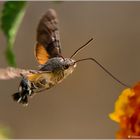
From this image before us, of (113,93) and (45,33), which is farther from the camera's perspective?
(113,93)

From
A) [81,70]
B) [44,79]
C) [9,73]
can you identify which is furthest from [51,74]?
[81,70]

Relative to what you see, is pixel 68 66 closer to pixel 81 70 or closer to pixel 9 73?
pixel 9 73

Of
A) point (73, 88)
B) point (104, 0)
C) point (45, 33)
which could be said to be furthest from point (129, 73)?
point (45, 33)

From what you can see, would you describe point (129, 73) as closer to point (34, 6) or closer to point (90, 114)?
point (90, 114)

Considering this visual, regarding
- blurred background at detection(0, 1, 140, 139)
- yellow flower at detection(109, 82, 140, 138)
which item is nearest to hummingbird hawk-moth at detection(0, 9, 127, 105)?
yellow flower at detection(109, 82, 140, 138)

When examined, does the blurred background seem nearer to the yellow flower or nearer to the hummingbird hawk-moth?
the hummingbird hawk-moth

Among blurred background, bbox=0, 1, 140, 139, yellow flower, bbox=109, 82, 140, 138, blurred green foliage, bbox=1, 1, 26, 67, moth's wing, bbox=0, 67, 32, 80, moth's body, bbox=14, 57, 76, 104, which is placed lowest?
yellow flower, bbox=109, 82, 140, 138

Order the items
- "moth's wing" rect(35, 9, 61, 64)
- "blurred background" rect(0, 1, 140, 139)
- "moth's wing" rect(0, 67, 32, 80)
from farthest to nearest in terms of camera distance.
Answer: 1. "blurred background" rect(0, 1, 140, 139)
2. "moth's wing" rect(35, 9, 61, 64)
3. "moth's wing" rect(0, 67, 32, 80)
